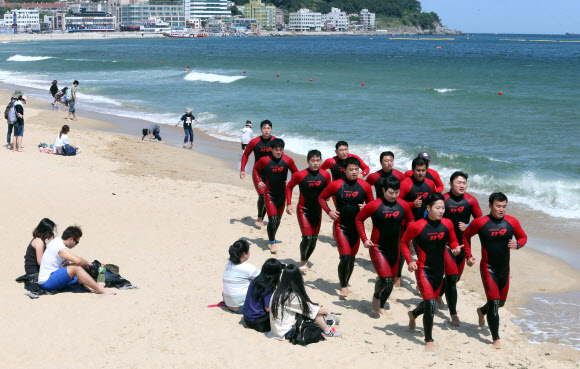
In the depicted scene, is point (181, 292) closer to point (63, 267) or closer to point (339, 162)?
point (63, 267)

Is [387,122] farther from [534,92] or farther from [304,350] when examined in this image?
[304,350]

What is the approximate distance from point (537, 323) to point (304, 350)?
3.60m

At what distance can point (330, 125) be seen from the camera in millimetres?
27594

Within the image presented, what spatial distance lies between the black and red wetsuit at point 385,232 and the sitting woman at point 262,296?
1.32 metres

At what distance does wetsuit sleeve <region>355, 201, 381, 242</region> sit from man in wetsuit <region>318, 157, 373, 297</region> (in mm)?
347

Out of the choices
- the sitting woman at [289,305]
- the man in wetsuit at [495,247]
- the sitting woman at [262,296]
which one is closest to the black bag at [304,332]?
the sitting woman at [289,305]

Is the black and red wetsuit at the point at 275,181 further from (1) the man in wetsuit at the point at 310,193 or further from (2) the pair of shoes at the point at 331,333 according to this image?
(2) the pair of shoes at the point at 331,333

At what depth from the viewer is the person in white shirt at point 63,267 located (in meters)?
7.97

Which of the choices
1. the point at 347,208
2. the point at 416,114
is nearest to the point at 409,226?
the point at 347,208

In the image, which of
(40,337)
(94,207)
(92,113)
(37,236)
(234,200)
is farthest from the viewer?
(92,113)

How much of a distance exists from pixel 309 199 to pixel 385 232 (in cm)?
162

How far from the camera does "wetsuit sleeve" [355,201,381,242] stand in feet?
26.3

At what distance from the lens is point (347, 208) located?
855cm

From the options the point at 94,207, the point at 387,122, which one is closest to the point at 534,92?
the point at 387,122
